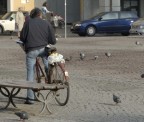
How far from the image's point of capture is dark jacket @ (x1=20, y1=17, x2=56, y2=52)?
10.8 meters

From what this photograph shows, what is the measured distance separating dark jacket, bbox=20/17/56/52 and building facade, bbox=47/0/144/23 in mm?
34148

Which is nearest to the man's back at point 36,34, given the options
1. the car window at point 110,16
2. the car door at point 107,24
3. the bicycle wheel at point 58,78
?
the bicycle wheel at point 58,78

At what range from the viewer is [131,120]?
9.41 metres

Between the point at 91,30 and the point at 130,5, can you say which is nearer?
the point at 91,30

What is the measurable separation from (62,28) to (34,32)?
31.2 m

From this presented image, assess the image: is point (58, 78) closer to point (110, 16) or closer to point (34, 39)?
point (34, 39)

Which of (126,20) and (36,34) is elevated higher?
(36,34)

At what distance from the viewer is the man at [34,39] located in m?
10.8

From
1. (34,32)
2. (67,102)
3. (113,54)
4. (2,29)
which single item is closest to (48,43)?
(34,32)

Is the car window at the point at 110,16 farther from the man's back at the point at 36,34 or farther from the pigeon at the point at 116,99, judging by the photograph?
the pigeon at the point at 116,99

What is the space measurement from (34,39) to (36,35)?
8cm

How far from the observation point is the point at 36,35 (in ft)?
35.4

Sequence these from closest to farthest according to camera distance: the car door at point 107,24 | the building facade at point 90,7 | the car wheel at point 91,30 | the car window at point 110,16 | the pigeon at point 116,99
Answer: the pigeon at point 116,99 → the car wheel at point 91,30 → the car door at point 107,24 → the car window at point 110,16 → the building facade at point 90,7

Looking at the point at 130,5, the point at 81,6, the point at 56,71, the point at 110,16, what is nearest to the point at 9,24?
the point at 110,16
